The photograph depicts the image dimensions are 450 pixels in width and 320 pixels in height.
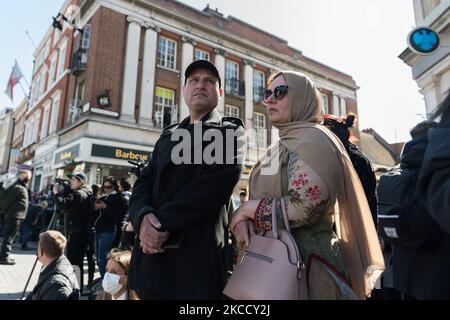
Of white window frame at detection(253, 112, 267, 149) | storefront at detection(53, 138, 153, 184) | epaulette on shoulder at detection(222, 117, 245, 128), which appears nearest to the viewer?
epaulette on shoulder at detection(222, 117, 245, 128)

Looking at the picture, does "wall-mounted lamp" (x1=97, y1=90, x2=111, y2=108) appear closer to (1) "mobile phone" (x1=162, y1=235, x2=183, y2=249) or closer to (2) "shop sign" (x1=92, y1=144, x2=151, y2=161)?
(2) "shop sign" (x1=92, y1=144, x2=151, y2=161)

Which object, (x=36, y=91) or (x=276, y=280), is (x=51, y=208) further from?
(x=36, y=91)

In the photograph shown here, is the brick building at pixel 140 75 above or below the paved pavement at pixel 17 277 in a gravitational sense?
above

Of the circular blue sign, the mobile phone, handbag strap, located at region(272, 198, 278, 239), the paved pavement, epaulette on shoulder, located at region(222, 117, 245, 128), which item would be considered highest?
the circular blue sign

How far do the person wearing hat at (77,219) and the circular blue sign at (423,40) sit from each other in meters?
8.60

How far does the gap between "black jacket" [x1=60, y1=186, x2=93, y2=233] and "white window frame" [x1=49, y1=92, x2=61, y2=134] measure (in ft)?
51.1

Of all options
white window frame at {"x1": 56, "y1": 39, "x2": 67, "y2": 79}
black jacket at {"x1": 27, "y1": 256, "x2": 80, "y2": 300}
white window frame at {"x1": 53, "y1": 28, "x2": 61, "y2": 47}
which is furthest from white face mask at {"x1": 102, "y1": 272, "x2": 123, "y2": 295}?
white window frame at {"x1": 53, "y1": 28, "x2": 61, "y2": 47}

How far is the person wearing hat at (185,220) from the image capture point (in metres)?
1.59

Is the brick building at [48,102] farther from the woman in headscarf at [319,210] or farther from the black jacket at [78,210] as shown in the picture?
the woman in headscarf at [319,210]

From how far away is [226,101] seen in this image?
62.4 ft

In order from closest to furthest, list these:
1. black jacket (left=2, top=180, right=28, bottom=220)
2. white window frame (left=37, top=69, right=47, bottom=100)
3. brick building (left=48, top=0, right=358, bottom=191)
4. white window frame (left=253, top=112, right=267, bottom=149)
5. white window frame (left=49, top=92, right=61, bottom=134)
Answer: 1. black jacket (left=2, top=180, right=28, bottom=220)
2. brick building (left=48, top=0, right=358, bottom=191)
3. white window frame (left=49, top=92, right=61, bottom=134)
4. white window frame (left=253, top=112, right=267, bottom=149)
5. white window frame (left=37, top=69, right=47, bottom=100)

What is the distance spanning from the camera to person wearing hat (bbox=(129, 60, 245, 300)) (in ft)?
5.23

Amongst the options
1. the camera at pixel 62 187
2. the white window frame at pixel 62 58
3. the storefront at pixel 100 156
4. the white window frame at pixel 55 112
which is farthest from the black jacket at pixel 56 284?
the white window frame at pixel 62 58
